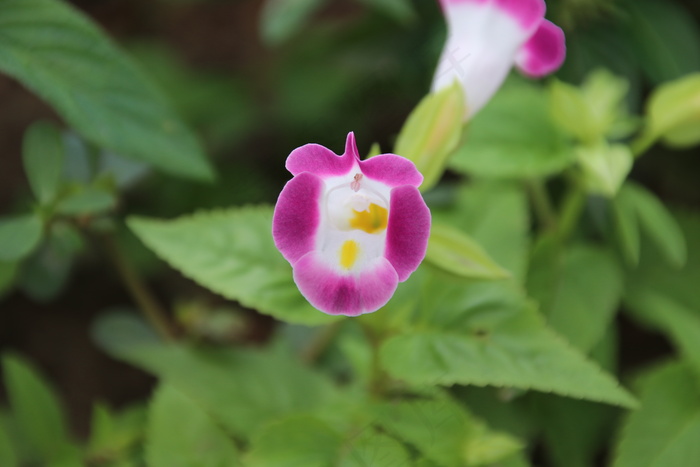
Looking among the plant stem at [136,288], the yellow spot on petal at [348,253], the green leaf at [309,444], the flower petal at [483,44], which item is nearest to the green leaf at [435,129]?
the flower petal at [483,44]

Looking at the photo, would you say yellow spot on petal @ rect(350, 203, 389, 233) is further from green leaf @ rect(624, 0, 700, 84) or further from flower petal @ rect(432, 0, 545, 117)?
green leaf @ rect(624, 0, 700, 84)

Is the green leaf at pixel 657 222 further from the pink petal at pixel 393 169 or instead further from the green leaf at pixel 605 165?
the pink petal at pixel 393 169

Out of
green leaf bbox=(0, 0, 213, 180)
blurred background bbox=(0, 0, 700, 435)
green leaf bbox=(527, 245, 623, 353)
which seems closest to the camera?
green leaf bbox=(0, 0, 213, 180)

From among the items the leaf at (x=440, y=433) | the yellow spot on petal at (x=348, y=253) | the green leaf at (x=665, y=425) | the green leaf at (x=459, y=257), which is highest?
the yellow spot on petal at (x=348, y=253)

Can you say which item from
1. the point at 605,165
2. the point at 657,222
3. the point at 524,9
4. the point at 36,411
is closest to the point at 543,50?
the point at 524,9

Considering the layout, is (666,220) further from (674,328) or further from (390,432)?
(390,432)

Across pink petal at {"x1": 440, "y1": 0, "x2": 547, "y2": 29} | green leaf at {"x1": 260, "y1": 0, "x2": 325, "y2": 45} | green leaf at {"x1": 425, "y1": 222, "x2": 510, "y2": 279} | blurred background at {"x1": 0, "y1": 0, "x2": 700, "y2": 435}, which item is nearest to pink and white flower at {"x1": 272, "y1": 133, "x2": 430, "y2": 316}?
green leaf at {"x1": 425, "y1": 222, "x2": 510, "y2": 279}
